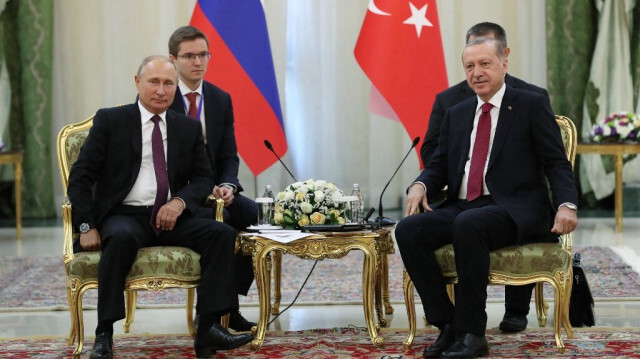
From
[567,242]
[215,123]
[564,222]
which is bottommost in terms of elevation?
[567,242]

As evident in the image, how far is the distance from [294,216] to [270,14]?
5.15 metres

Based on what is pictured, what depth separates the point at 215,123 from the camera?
5.32 meters

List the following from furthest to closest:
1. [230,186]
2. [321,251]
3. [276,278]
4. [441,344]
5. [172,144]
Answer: [276,278] → [230,186] → [172,144] → [321,251] → [441,344]

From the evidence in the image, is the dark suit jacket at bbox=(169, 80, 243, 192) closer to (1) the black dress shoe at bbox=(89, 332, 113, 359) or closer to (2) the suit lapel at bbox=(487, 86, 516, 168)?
(1) the black dress shoe at bbox=(89, 332, 113, 359)

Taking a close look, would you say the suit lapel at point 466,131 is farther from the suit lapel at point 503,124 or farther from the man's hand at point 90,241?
the man's hand at point 90,241

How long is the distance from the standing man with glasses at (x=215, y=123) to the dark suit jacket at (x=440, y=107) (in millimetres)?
923

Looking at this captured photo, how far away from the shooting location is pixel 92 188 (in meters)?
4.71

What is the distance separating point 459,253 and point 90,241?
1.57 meters

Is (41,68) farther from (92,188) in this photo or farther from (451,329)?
(451,329)

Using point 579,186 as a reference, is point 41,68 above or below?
above

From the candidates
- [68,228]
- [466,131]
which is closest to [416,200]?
[466,131]

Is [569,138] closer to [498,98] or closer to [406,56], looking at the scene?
[498,98]

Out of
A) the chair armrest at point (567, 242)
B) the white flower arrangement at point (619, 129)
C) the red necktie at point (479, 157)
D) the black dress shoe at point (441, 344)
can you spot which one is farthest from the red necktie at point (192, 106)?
the white flower arrangement at point (619, 129)

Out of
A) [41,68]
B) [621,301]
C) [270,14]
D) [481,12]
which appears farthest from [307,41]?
[621,301]
